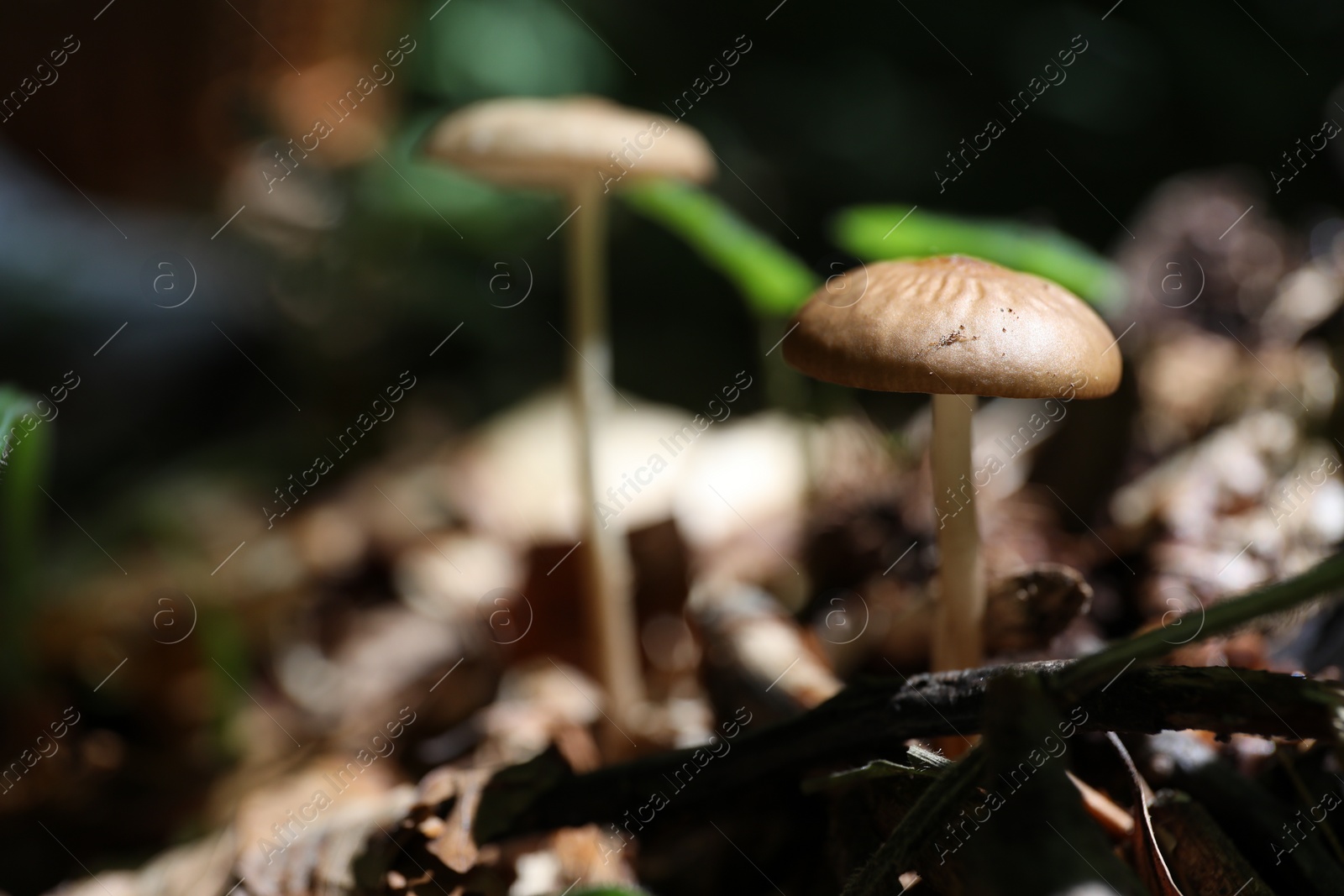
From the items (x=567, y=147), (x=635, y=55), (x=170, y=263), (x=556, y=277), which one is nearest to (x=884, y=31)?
(x=635, y=55)

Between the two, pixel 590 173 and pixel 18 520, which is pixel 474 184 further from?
pixel 18 520

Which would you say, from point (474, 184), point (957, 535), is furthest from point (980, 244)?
point (474, 184)

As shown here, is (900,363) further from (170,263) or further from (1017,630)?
(170,263)

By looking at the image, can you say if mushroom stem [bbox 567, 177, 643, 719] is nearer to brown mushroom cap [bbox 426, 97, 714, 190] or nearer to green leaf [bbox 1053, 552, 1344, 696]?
brown mushroom cap [bbox 426, 97, 714, 190]

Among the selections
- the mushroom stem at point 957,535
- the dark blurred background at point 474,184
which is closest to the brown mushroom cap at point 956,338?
the mushroom stem at point 957,535

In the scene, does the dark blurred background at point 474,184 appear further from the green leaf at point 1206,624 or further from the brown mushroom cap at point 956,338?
the green leaf at point 1206,624
